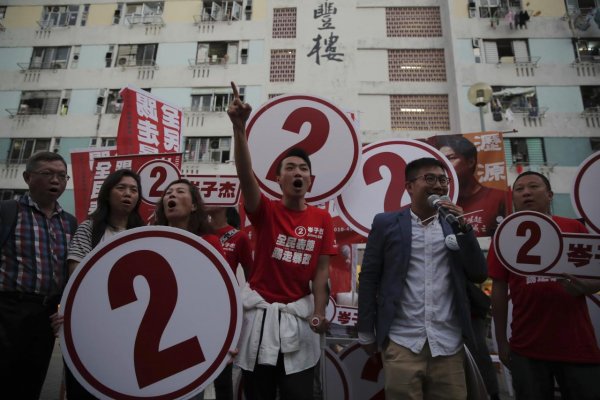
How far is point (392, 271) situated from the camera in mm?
2357

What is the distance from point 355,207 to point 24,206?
2.38 meters

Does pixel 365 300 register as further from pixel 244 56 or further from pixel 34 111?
pixel 34 111

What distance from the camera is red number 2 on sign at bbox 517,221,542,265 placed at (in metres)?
2.33

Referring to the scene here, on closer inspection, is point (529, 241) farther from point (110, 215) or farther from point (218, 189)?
point (218, 189)

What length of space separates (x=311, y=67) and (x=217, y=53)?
489 cm

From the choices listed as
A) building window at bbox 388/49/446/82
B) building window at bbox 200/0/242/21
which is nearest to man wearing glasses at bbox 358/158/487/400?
building window at bbox 388/49/446/82

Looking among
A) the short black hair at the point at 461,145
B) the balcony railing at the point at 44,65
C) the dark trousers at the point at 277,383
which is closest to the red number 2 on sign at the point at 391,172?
the dark trousers at the point at 277,383

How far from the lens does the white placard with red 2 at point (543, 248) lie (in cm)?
217

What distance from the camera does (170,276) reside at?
5.72ft

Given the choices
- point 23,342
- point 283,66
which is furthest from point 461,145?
point 283,66

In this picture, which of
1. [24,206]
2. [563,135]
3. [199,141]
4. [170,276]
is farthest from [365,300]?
[563,135]

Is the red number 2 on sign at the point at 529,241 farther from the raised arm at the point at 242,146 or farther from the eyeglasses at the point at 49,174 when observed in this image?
the eyeglasses at the point at 49,174

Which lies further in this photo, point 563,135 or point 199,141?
point 199,141

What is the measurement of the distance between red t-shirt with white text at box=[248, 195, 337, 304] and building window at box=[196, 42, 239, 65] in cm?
1825
